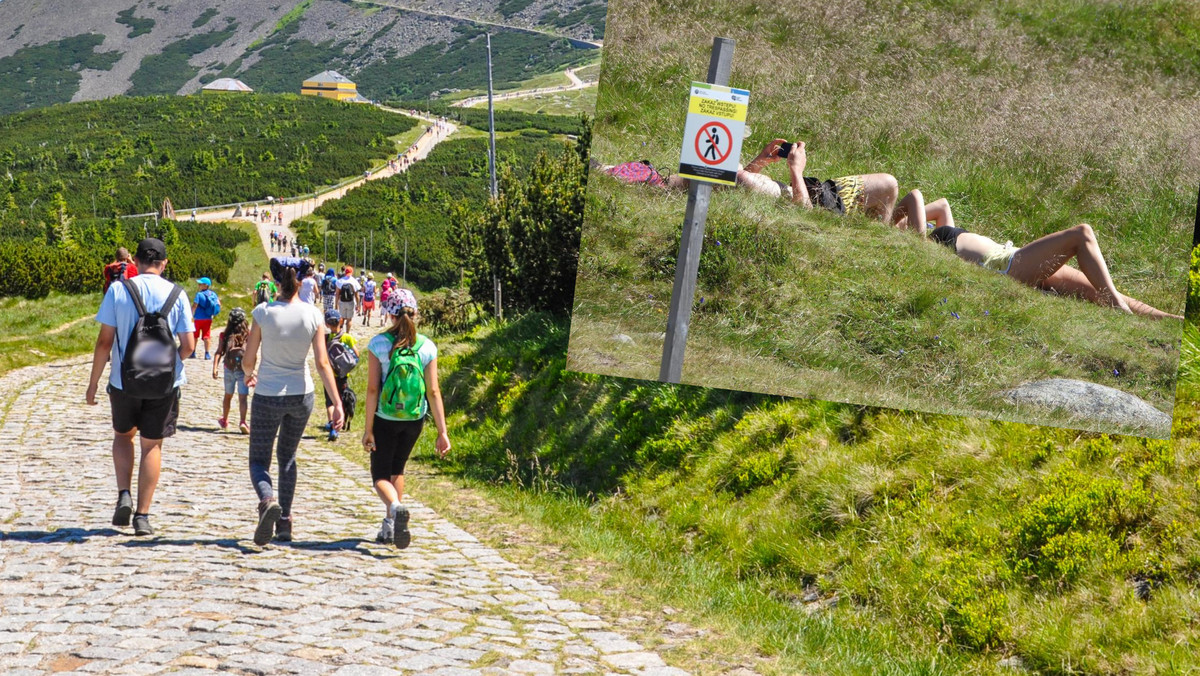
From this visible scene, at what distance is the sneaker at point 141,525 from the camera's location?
305 inches

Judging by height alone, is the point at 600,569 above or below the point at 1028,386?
below

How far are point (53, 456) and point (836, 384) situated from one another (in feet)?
30.7

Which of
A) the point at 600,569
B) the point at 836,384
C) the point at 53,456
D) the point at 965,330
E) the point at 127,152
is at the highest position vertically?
the point at 965,330

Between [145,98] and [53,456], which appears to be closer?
[53,456]

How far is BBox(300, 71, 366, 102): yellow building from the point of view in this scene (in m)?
137

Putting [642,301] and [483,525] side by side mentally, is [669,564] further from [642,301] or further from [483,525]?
[642,301]

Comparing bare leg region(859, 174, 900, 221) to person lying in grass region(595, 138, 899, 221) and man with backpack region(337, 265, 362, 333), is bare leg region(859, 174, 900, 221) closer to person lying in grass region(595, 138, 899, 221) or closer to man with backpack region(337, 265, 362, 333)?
person lying in grass region(595, 138, 899, 221)

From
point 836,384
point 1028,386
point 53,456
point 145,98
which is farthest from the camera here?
Result: point 145,98

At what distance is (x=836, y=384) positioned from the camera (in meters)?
5.70

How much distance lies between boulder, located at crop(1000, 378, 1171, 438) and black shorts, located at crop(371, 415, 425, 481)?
179 inches

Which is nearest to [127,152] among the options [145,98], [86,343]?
[145,98]

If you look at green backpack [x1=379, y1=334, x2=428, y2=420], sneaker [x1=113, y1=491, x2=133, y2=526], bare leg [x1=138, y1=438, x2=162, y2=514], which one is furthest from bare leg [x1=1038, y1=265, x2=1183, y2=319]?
sneaker [x1=113, y1=491, x2=133, y2=526]

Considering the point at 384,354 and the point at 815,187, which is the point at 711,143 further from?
the point at 384,354

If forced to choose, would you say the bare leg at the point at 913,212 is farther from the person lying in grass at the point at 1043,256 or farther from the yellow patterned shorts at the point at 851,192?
the yellow patterned shorts at the point at 851,192
